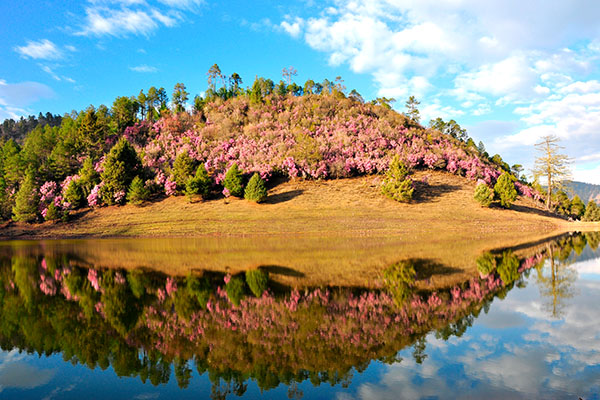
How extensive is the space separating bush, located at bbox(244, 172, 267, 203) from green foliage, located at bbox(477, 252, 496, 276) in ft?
126

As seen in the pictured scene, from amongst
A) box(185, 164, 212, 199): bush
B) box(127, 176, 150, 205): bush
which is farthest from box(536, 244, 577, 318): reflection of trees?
box(127, 176, 150, 205): bush

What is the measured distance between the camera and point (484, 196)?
180 feet

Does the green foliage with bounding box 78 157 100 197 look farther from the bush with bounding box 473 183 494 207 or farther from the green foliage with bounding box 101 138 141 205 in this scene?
the bush with bounding box 473 183 494 207

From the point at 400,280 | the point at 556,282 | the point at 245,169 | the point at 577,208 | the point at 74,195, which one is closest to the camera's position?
the point at 400,280

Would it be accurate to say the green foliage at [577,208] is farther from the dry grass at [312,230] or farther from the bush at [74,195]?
the bush at [74,195]

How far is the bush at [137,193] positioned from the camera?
60.2m

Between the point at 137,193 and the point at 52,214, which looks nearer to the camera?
the point at 52,214

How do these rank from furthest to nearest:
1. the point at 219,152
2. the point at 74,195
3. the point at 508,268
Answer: the point at 219,152, the point at 74,195, the point at 508,268

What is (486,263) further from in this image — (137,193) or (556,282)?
(137,193)

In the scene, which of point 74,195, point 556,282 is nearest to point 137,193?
point 74,195

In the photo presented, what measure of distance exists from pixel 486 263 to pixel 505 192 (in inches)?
1742

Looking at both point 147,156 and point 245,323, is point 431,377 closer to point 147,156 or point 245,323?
point 245,323

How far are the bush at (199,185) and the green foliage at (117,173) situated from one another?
1285 cm

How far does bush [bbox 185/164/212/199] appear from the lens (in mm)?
59713
